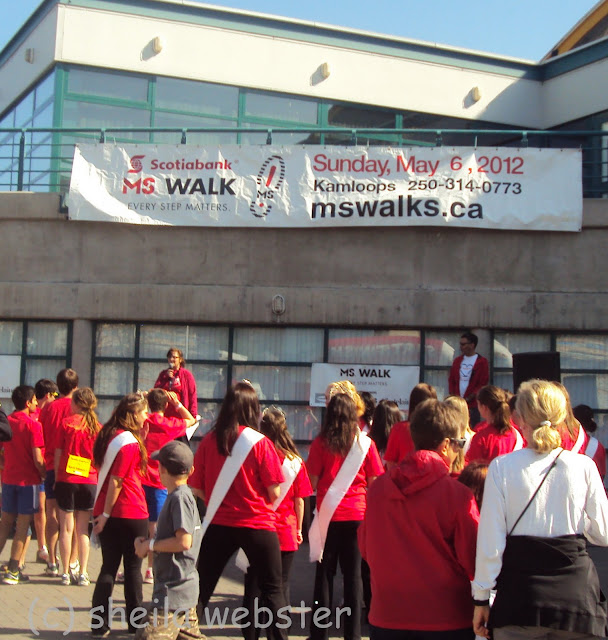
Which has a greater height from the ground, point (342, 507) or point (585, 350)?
point (585, 350)

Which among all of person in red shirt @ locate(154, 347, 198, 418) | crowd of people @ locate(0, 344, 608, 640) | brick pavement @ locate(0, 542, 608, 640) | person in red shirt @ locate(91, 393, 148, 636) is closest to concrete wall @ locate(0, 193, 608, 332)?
person in red shirt @ locate(154, 347, 198, 418)

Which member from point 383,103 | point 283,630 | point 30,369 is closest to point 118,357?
point 30,369

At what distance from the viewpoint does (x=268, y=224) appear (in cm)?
1327

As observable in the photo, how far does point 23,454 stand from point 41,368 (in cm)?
525

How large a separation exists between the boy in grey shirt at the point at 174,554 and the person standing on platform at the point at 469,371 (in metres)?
6.73

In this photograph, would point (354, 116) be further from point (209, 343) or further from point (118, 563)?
point (118, 563)

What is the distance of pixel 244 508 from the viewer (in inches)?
224

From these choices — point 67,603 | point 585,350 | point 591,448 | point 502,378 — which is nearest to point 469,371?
point 502,378

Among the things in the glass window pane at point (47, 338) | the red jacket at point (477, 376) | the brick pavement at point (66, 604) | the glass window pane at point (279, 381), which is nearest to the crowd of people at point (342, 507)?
the brick pavement at point (66, 604)

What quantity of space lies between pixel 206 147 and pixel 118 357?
3419mm

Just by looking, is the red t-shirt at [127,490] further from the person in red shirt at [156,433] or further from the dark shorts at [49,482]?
the dark shorts at [49,482]

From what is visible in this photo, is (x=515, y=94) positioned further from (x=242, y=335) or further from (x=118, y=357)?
(x=118, y=357)

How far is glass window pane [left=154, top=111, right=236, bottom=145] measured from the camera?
1612cm

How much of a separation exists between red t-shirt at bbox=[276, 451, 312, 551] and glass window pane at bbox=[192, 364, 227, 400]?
22.6 feet
